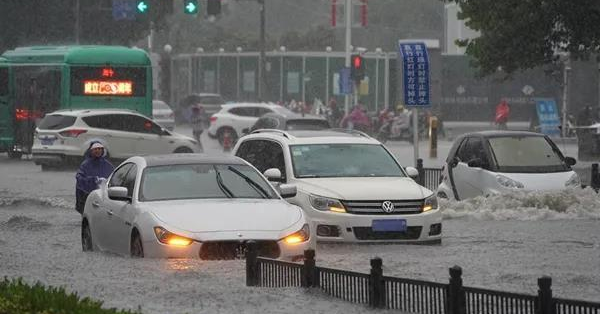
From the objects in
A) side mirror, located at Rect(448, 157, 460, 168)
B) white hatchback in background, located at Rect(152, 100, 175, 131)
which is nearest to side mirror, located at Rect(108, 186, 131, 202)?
side mirror, located at Rect(448, 157, 460, 168)

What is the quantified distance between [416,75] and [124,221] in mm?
11776

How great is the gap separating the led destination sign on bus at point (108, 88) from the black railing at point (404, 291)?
2822cm

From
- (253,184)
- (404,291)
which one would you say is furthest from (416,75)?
(404,291)

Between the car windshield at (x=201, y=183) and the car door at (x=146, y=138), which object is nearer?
the car windshield at (x=201, y=183)

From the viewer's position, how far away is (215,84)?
3095 inches

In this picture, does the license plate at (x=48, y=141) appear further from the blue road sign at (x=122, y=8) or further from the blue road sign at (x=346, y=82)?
the blue road sign at (x=346, y=82)

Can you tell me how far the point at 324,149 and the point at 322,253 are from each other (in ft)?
9.34

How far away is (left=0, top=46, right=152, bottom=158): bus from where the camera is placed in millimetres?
A: 40906

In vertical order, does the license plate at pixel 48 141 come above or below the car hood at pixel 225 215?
below

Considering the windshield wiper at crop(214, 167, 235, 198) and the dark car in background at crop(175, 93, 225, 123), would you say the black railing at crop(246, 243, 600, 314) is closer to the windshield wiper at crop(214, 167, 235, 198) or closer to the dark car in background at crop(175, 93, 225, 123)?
the windshield wiper at crop(214, 167, 235, 198)

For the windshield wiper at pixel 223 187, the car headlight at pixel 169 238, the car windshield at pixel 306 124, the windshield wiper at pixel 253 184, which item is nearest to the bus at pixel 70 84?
the car windshield at pixel 306 124

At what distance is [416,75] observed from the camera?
26688 millimetres

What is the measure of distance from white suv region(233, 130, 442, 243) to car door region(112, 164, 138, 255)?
260 centimetres

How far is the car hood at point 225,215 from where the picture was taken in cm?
1480
